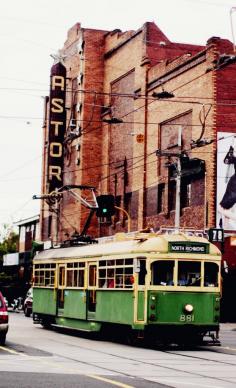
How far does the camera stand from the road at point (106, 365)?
15094 mm

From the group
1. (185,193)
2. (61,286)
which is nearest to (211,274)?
(61,286)

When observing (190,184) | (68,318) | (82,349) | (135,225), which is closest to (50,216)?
(135,225)

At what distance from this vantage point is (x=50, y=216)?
212 feet

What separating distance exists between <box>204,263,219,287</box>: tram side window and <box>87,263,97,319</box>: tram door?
3.81 metres

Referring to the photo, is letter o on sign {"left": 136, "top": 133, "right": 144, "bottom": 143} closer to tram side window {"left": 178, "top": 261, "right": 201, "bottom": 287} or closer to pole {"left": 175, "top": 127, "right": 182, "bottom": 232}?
pole {"left": 175, "top": 127, "right": 182, "bottom": 232}

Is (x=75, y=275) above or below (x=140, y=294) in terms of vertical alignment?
above

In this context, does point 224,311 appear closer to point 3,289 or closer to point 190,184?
point 190,184

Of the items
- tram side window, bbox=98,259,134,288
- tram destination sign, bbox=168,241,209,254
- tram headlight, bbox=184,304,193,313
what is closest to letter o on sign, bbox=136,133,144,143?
tram side window, bbox=98,259,134,288

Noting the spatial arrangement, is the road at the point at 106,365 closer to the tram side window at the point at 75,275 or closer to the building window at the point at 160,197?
the tram side window at the point at 75,275

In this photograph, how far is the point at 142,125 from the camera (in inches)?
1954

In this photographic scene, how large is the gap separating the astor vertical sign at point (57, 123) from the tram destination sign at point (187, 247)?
3263cm

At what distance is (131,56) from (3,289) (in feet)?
72.8

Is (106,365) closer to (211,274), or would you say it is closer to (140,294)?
(140,294)

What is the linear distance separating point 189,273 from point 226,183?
16.4 m
